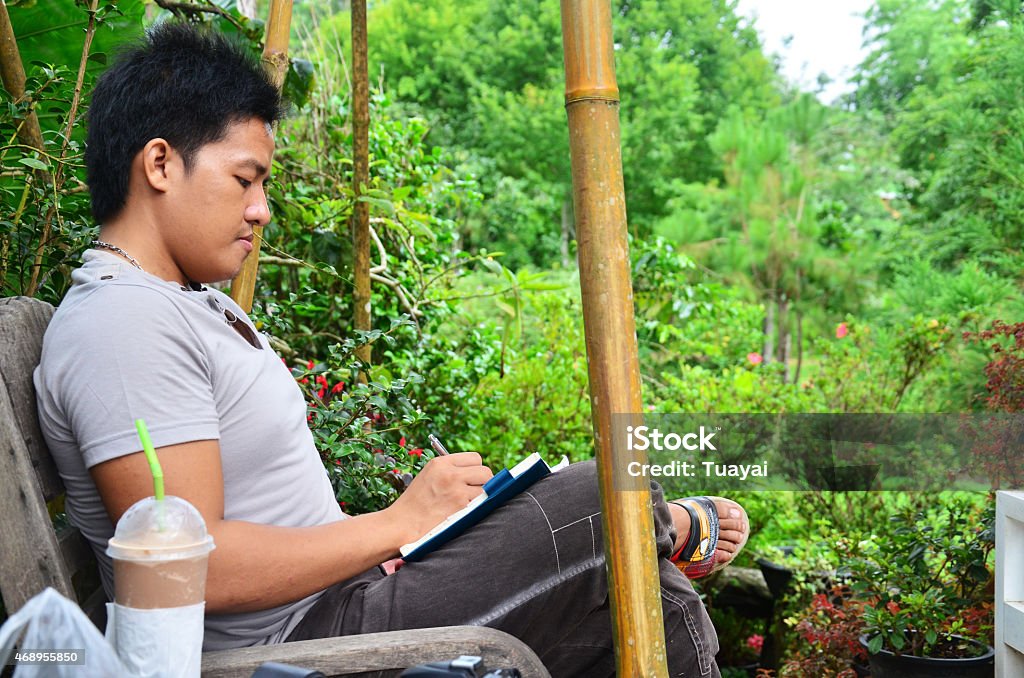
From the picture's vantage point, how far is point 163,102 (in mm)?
1271

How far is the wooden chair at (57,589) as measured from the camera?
1.06 meters

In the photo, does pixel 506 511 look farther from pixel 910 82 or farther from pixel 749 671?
pixel 910 82

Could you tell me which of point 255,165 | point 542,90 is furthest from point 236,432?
point 542,90

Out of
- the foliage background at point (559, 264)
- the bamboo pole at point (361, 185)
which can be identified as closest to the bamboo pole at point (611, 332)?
the foliage background at point (559, 264)

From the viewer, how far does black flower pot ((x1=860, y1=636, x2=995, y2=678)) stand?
7.57ft

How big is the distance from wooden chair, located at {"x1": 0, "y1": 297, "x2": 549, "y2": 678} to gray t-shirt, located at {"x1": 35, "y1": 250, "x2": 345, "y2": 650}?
0.14ft

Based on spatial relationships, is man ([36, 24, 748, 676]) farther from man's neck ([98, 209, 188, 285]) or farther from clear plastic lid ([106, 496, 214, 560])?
clear plastic lid ([106, 496, 214, 560])

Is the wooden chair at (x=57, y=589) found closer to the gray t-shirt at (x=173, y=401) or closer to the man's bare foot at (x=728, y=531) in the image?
the gray t-shirt at (x=173, y=401)

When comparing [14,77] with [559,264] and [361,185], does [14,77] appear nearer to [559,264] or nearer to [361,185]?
[361,185]

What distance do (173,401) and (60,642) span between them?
0.33m

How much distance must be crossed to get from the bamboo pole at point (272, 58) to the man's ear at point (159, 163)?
0.58m

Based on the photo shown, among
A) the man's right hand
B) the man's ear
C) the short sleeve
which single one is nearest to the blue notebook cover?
the man's right hand

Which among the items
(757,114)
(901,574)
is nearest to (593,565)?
(901,574)

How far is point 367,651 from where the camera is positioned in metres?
1.09
